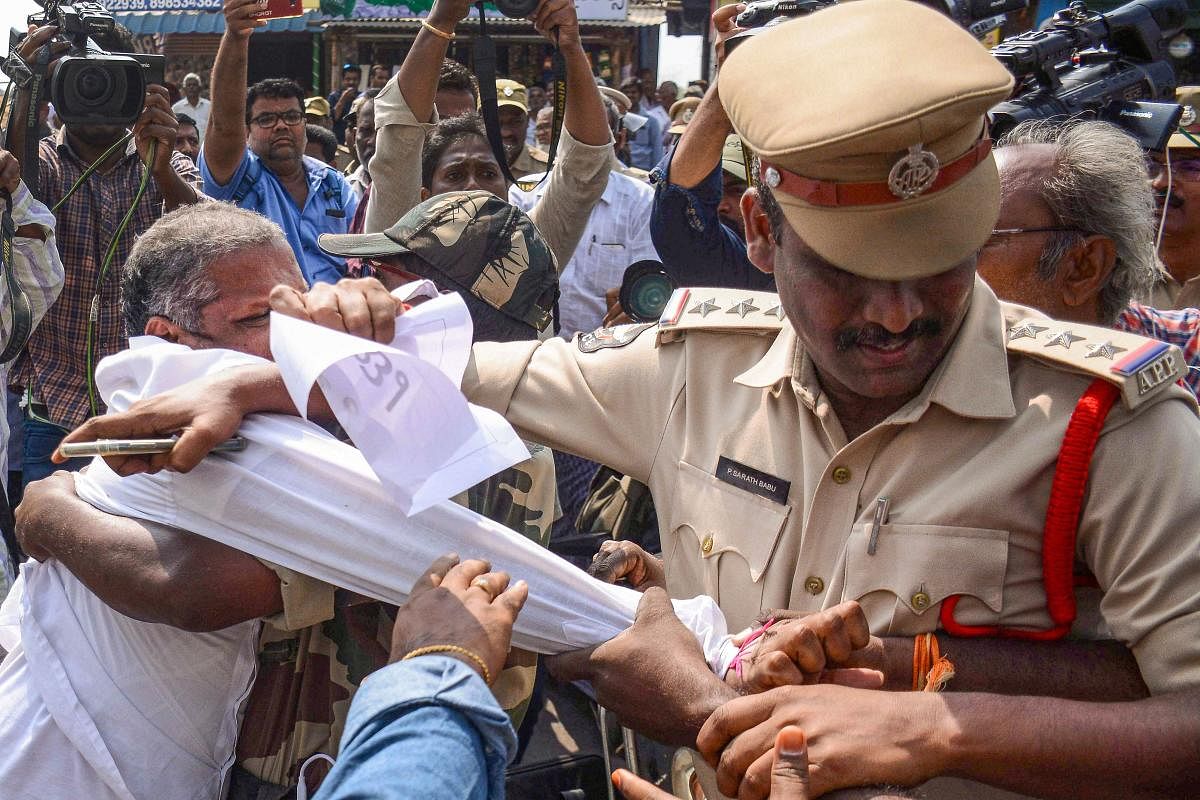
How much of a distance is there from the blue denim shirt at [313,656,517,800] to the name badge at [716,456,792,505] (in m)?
0.58

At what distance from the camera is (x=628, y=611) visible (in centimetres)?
172

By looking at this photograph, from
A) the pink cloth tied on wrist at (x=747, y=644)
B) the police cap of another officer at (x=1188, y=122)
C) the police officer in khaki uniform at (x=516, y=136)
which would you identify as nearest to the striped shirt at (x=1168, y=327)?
the police cap of another officer at (x=1188, y=122)

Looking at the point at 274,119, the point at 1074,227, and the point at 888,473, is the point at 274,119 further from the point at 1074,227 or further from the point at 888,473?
the point at 888,473

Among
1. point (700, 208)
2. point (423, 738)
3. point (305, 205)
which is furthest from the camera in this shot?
point (305, 205)

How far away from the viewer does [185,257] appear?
2006 mm

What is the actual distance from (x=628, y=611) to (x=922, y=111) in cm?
83

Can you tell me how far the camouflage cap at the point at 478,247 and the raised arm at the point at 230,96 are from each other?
1.67 metres

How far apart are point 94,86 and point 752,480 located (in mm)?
3146

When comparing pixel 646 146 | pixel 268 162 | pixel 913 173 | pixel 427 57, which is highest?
pixel 913 173

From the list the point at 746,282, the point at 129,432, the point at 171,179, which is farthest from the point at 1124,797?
the point at 171,179

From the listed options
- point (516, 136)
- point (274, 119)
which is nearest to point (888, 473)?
point (274, 119)

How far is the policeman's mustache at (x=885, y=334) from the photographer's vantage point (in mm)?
1608

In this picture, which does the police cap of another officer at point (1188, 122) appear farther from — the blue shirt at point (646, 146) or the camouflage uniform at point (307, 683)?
the blue shirt at point (646, 146)

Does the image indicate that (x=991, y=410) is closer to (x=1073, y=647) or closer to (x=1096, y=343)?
(x=1096, y=343)
